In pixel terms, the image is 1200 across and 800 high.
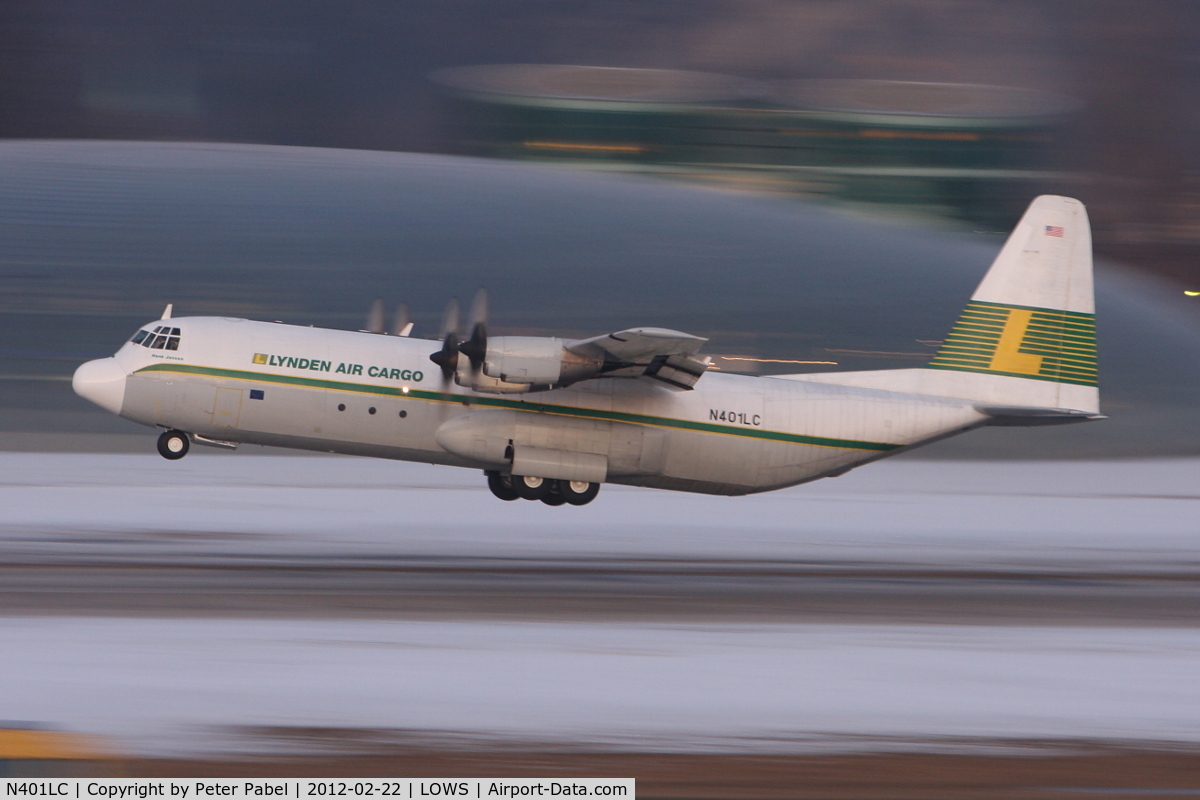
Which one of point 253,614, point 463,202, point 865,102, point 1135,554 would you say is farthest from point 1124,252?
point 253,614

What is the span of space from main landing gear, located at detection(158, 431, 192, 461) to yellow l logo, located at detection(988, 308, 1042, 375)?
1192 centimetres

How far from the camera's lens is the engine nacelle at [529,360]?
15.8 metres

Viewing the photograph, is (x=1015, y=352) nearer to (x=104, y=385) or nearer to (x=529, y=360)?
(x=529, y=360)

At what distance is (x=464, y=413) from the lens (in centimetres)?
1662

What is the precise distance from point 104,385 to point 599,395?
6886 mm

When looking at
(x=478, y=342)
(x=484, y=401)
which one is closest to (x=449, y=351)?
(x=478, y=342)

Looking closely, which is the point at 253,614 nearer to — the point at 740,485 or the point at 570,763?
the point at 570,763

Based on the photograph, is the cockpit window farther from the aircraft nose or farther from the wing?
the wing

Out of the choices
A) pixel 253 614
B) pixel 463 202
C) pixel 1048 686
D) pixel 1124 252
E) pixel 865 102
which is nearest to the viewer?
pixel 1048 686

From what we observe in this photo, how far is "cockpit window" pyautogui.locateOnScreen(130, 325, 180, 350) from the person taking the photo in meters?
16.6

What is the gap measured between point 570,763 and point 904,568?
30.2 feet

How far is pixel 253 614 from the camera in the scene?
39.2 ft

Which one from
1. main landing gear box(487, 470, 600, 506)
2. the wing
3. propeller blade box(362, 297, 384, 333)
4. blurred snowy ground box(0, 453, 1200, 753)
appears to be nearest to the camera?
blurred snowy ground box(0, 453, 1200, 753)
